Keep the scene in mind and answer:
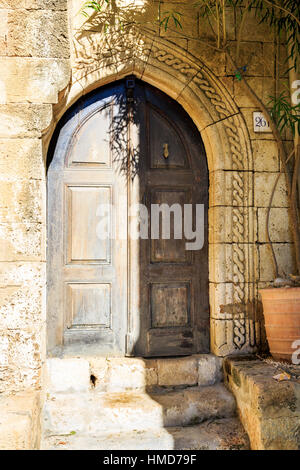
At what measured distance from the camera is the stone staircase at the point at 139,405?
10.4 ft

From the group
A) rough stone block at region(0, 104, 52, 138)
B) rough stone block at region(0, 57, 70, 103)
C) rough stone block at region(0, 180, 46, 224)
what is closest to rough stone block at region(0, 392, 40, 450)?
rough stone block at region(0, 180, 46, 224)

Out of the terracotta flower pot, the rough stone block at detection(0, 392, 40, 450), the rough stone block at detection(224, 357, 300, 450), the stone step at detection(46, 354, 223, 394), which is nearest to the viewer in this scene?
the rough stone block at detection(0, 392, 40, 450)

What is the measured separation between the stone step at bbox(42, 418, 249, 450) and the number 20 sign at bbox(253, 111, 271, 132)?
8.00 feet

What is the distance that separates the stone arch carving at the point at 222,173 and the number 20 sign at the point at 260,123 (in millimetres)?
110

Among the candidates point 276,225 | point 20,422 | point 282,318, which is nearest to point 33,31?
point 276,225

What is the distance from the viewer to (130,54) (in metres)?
3.81

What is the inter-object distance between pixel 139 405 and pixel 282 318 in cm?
128

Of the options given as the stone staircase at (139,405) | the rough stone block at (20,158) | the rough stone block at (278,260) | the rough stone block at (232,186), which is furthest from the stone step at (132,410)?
the rough stone block at (20,158)

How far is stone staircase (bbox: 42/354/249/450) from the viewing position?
3.17 m

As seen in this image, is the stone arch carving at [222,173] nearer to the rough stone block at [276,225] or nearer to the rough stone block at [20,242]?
the rough stone block at [276,225]

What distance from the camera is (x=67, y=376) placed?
Result: 3605 millimetres

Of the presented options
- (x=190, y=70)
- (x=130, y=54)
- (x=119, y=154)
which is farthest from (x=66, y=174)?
(x=190, y=70)

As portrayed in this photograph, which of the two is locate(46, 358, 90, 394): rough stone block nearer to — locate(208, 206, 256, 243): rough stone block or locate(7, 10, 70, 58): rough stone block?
locate(208, 206, 256, 243): rough stone block
